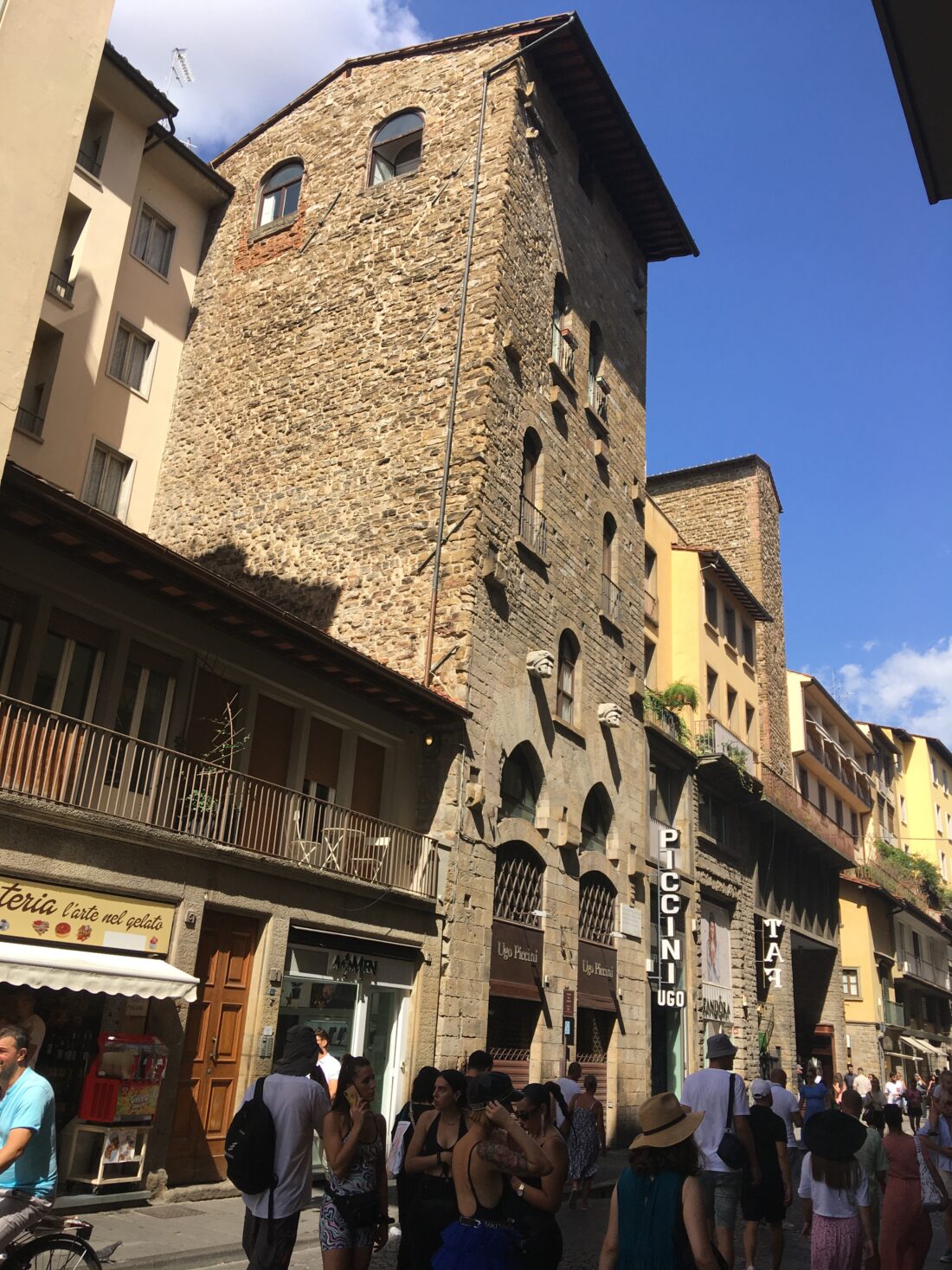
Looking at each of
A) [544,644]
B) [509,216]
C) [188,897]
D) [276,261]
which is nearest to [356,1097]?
[188,897]

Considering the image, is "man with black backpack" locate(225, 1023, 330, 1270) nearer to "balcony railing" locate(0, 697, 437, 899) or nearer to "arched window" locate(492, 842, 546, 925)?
"balcony railing" locate(0, 697, 437, 899)

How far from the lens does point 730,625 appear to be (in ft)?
106

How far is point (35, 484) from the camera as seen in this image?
1061 cm

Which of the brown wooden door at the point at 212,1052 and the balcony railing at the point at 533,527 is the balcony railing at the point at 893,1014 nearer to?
the balcony railing at the point at 533,527

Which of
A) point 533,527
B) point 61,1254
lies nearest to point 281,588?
point 533,527

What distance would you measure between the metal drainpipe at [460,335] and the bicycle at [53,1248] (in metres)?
11.6

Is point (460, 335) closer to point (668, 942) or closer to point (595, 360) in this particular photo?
point (595, 360)

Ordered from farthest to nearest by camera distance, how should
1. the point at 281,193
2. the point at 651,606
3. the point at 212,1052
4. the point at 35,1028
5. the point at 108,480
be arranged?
the point at 651,606 < the point at 281,193 < the point at 108,480 < the point at 212,1052 < the point at 35,1028

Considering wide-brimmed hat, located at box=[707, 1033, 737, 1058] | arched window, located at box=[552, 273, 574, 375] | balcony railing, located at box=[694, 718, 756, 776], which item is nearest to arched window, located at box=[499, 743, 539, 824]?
arched window, located at box=[552, 273, 574, 375]

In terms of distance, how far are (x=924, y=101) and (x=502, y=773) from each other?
51.1 ft

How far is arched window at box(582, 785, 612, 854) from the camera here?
2105cm

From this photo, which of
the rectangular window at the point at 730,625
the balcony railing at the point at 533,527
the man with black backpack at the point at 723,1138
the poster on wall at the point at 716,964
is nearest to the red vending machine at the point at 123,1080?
the man with black backpack at the point at 723,1138

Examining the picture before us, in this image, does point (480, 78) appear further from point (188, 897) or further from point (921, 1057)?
point (921, 1057)

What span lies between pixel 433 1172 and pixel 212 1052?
25.8 ft
